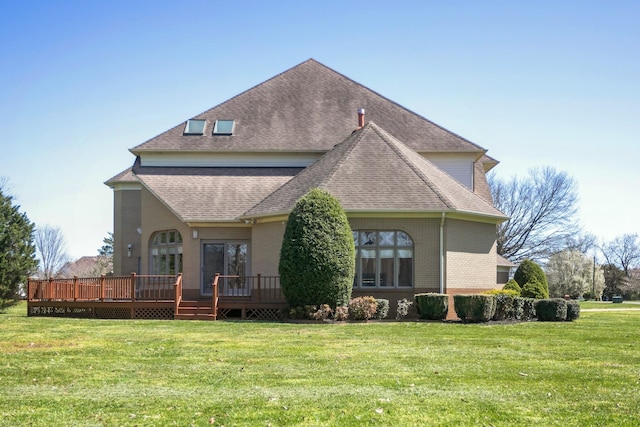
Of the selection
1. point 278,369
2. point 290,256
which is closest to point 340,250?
point 290,256

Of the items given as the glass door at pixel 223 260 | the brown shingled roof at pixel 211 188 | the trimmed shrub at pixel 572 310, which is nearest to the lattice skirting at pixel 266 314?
the glass door at pixel 223 260

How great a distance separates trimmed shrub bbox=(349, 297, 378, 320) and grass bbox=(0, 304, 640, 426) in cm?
335

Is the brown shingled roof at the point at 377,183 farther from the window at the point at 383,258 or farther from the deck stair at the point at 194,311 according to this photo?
the deck stair at the point at 194,311

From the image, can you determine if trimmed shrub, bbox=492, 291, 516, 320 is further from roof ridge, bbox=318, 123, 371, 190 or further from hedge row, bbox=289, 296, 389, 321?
roof ridge, bbox=318, 123, 371, 190

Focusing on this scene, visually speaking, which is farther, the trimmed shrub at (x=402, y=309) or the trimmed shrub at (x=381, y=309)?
the trimmed shrub at (x=402, y=309)

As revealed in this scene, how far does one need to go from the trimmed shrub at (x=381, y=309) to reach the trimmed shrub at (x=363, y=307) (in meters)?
0.39

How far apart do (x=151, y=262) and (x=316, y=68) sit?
511 inches

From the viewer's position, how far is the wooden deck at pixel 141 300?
2466cm

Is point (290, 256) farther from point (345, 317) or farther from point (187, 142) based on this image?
point (187, 142)

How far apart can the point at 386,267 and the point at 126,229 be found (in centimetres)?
1455

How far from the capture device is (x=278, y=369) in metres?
12.3

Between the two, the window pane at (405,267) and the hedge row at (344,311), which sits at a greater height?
the window pane at (405,267)

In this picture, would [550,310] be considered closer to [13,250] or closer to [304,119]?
[304,119]

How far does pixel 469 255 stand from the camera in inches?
1025
